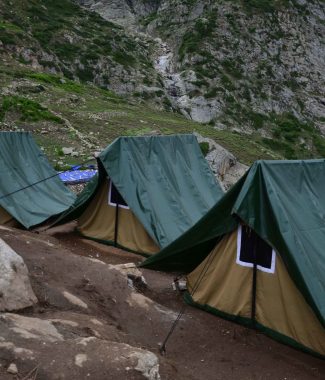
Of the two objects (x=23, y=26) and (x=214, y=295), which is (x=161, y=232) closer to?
(x=214, y=295)

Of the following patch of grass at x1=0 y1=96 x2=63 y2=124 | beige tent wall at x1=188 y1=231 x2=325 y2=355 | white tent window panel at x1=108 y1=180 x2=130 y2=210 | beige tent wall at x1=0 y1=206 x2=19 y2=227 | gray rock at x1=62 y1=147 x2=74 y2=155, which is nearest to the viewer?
beige tent wall at x1=188 y1=231 x2=325 y2=355

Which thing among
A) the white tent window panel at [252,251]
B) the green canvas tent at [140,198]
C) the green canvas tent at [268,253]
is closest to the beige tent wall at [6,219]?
the green canvas tent at [140,198]

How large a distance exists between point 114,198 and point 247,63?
2555 inches

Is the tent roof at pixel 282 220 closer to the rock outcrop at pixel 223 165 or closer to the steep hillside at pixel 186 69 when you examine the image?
the rock outcrop at pixel 223 165

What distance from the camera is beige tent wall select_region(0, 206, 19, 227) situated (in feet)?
56.9

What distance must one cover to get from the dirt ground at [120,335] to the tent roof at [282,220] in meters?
1.20

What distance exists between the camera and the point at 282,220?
31.2 ft

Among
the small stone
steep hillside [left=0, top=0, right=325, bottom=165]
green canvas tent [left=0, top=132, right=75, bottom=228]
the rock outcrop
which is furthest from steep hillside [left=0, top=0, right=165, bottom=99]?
the small stone

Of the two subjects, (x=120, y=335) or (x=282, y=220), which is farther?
(x=282, y=220)

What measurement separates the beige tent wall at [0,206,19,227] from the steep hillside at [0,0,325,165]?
2066 centimetres

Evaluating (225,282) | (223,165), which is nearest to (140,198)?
(225,282)

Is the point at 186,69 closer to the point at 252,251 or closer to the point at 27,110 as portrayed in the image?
the point at 27,110

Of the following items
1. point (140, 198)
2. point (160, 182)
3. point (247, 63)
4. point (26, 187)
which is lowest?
point (26, 187)

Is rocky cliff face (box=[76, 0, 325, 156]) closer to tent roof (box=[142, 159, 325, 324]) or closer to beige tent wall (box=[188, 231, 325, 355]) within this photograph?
tent roof (box=[142, 159, 325, 324])
